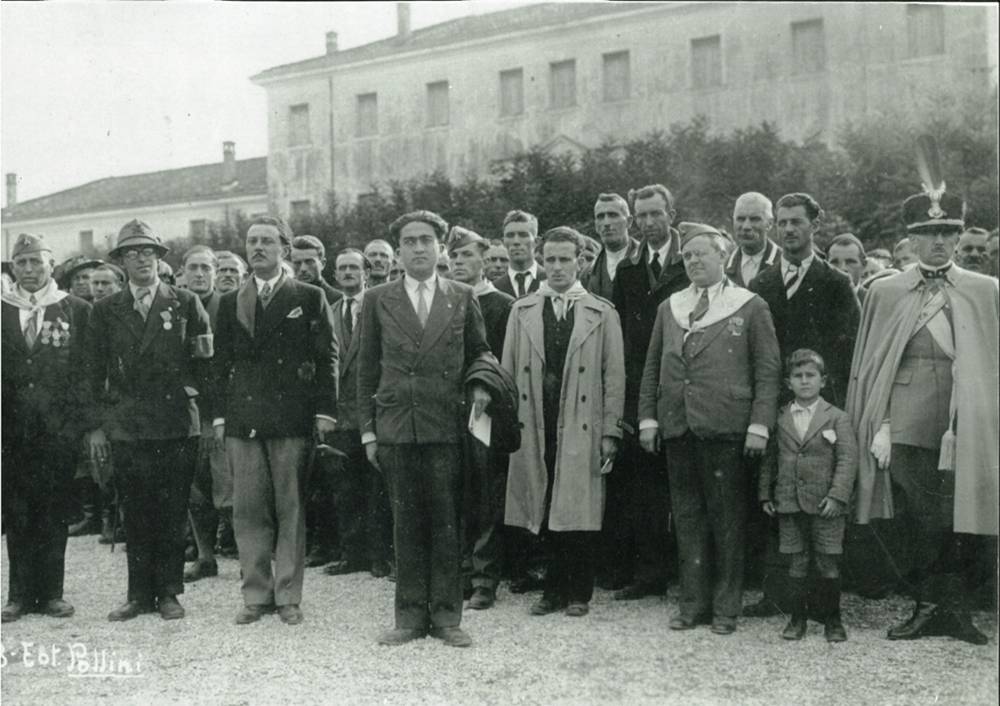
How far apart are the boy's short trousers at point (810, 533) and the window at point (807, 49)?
8.70m

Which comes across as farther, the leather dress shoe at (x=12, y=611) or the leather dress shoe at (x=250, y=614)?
the leather dress shoe at (x=12, y=611)

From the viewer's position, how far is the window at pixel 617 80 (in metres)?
15.5

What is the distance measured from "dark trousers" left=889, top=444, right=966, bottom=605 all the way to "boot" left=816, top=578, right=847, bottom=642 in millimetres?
419

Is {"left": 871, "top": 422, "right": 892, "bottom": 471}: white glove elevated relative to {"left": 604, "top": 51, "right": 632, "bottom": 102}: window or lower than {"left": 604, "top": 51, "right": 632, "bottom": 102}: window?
lower

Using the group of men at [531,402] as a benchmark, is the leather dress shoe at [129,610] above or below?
below

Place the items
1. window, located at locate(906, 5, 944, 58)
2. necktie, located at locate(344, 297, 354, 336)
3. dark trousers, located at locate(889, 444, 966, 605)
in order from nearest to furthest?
dark trousers, located at locate(889, 444, 966, 605), necktie, located at locate(344, 297, 354, 336), window, located at locate(906, 5, 944, 58)

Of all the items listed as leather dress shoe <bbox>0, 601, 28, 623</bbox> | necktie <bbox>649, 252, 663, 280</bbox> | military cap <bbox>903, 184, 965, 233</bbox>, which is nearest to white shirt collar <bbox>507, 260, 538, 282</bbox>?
necktie <bbox>649, 252, 663, 280</bbox>

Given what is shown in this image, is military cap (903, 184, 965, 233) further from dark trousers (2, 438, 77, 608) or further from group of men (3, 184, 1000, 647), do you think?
dark trousers (2, 438, 77, 608)

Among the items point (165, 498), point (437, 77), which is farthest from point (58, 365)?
point (437, 77)

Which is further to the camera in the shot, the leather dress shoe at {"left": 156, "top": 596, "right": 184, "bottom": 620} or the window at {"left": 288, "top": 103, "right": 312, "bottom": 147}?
the window at {"left": 288, "top": 103, "right": 312, "bottom": 147}

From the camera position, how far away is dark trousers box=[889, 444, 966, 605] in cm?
474

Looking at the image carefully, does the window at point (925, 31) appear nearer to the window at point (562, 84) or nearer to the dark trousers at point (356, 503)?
the window at point (562, 84)

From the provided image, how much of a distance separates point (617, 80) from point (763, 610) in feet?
44.2

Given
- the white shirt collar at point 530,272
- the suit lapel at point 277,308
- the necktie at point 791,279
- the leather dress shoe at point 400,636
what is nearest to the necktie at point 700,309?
the necktie at point 791,279
